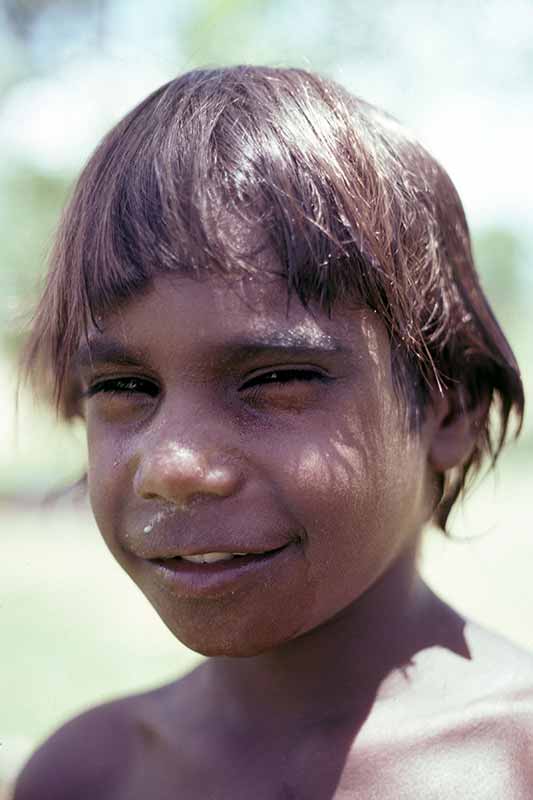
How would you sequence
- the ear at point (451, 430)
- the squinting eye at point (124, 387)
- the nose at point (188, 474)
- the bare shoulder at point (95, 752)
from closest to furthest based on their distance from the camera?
the nose at point (188, 474), the squinting eye at point (124, 387), the ear at point (451, 430), the bare shoulder at point (95, 752)

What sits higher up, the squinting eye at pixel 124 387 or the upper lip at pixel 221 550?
the squinting eye at pixel 124 387

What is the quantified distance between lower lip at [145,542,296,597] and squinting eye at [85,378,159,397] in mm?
172

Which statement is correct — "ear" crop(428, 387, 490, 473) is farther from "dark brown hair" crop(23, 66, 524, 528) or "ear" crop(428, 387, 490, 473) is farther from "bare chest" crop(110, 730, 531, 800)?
"bare chest" crop(110, 730, 531, 800)

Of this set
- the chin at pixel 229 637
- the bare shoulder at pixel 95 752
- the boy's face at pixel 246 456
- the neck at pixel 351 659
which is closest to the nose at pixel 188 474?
the boy's face at pixel 246 456

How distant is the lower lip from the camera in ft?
2.95

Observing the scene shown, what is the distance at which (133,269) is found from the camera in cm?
92

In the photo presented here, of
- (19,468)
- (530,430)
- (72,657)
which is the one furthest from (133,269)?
(530,430)

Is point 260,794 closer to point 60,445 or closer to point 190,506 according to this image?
point 190,506

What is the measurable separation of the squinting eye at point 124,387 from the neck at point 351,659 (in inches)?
12.5

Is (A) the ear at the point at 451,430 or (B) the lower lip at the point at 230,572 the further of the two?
(A) the ear at the point at 451,430

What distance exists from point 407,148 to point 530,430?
10892 mm

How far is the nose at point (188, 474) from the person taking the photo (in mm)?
856

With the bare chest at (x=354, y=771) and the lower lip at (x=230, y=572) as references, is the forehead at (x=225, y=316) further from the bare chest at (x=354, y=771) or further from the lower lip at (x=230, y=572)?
the bare chest at (x=354, y=771)

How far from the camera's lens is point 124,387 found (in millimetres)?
985
